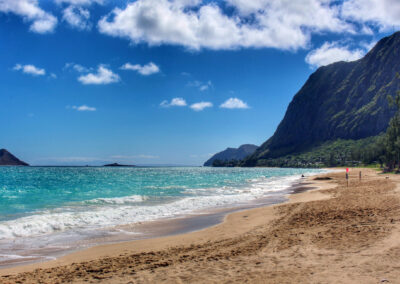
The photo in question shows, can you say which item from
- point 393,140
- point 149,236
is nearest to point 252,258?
point 149,236

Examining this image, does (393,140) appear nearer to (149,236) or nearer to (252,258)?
(149,236)

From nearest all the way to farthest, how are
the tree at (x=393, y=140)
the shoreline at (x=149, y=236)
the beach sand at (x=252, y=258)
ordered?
1. the beach sand at (x=252, y=258)
2. the shoreline at (x=149, y=236)
3. the tree at (x=393, y=140)

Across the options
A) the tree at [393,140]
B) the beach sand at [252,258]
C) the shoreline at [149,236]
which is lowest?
the shoreline at [149,236]

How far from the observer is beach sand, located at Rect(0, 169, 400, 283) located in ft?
21.1

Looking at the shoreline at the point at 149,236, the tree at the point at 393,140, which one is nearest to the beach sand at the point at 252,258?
the shoreline at the point at 149,236

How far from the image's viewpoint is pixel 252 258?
7910 millimetres

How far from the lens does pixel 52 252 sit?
34.0ft

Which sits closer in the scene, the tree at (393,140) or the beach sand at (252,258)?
the beach sand at (252,258)

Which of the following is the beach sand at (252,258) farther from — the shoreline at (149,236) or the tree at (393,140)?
the tree at (393,140)

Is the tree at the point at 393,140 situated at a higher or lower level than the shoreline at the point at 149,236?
higher

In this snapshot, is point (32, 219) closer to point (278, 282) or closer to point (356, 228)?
point (278, 282)

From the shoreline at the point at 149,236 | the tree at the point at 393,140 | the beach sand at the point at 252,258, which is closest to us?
the beach sand at the point at 252,258

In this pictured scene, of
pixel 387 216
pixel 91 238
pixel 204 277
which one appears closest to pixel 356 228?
pixel 387 216

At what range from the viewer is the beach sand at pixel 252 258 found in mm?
6434
